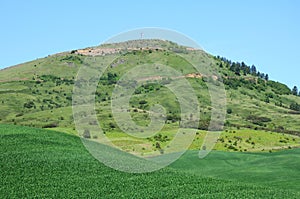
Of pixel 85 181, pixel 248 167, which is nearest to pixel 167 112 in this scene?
pixel 248 167

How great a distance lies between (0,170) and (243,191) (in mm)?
15297

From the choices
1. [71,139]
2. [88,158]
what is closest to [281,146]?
[71,139]

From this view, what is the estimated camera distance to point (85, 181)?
2958 cm

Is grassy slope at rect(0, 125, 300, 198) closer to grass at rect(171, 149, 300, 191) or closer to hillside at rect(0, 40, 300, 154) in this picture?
grass at rect(171, 149, 300, 191)

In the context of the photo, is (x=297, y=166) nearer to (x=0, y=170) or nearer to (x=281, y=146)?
(x=0, y=170)

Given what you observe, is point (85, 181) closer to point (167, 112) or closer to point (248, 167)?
point (248, 167)

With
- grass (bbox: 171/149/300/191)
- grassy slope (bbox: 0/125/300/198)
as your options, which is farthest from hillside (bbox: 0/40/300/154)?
grassy slope (bbox: 0/125/300/198)

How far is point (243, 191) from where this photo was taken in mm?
28656

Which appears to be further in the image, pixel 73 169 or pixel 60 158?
pixel 60 158

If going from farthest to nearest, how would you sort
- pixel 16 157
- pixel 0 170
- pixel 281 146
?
pixel 281 146 < pixel 16 157 < pixel 0 170

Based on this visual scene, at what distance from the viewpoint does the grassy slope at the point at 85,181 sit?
2683cm

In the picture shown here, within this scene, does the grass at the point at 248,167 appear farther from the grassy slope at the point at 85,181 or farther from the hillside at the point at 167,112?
the hillside at the point at 167,112

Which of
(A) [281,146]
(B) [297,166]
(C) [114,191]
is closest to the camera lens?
(C) [114,191]

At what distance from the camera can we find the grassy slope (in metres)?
26.8
